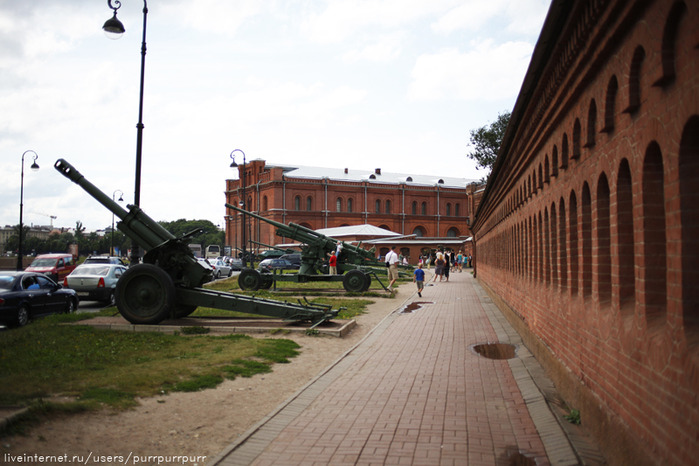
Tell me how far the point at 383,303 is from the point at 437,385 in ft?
38.6

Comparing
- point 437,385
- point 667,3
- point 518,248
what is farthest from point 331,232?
point 667,3

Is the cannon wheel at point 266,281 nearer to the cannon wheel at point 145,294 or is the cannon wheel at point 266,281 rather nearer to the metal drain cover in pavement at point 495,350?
the cannon wheel at point 145,294

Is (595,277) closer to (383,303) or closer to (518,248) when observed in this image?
(518,248)

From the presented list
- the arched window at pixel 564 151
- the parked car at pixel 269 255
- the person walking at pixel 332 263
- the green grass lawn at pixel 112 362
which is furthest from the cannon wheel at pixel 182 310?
the parked car at pixel 269 255

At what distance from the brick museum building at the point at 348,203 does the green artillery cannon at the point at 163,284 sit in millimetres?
54618

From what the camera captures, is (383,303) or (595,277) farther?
(383,303)

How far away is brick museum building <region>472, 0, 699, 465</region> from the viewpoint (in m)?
3.27

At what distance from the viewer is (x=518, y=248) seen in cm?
1189

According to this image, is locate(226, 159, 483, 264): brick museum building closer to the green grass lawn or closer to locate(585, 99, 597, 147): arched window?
the green grass lawn

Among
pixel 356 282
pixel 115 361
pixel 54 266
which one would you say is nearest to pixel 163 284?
pixel 115 361

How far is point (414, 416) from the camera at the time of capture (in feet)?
19.9

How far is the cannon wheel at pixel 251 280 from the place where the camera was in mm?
23281

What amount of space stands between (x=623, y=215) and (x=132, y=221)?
10242mm

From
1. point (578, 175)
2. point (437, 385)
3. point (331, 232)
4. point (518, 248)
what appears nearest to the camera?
point (578, 175)
